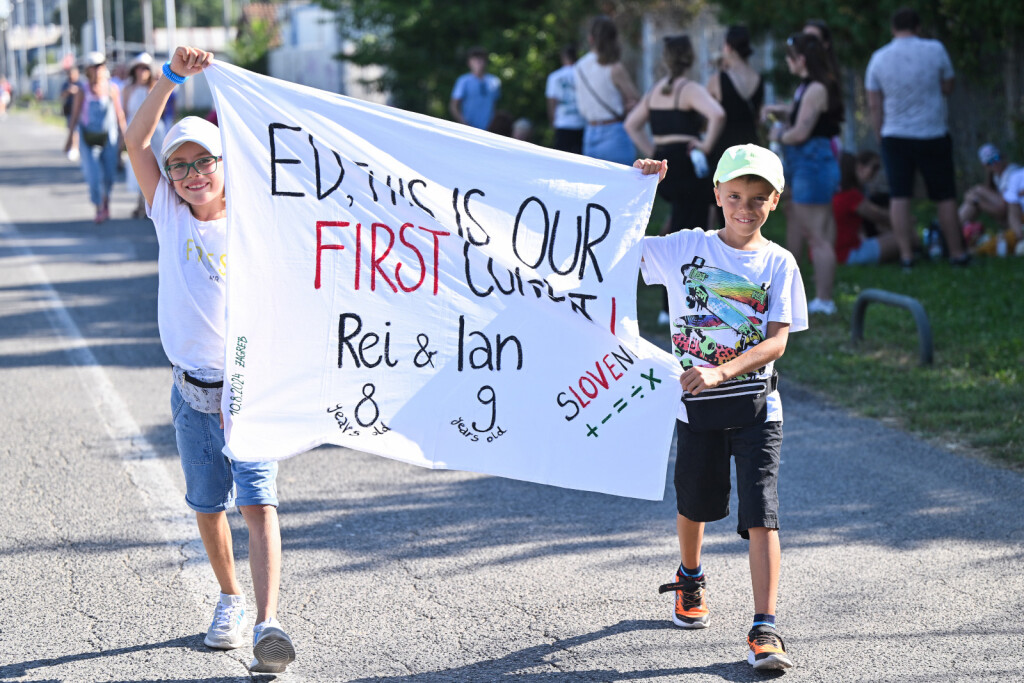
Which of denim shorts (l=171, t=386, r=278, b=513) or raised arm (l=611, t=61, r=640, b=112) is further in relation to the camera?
raised arm (l=611, t=61, r=640, b=112)

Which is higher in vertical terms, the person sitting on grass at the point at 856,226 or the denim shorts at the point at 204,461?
the person sitting on grass at the point at 856,226

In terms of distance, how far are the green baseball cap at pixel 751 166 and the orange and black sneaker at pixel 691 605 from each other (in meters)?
1.39

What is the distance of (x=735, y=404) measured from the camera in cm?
398

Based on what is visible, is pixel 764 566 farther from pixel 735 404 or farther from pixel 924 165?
pixel 924 165

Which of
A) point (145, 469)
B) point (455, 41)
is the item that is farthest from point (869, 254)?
point (455, 41)

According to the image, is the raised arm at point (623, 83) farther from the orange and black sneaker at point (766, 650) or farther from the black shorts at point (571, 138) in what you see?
the orange and black sneaker at point (766, 650)

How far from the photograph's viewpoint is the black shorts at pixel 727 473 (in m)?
3.95

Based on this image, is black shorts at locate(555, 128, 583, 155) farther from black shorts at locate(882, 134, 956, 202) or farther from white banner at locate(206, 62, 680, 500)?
white banner at locate(206, 62, 680, 500)

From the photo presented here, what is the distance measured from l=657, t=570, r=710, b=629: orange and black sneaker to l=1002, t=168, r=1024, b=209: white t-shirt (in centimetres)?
827

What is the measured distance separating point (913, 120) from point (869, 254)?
1307mm

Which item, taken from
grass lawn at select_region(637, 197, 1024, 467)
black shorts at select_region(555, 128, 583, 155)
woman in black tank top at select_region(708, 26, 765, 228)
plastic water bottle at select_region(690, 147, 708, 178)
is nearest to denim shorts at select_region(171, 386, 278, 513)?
grass lawn at select_region(637, 197, 1024, 467)

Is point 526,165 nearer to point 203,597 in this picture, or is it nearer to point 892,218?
point 203,597

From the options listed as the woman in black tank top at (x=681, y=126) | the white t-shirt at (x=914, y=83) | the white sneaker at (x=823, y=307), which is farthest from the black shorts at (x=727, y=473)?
the white t-shirt at (x=914, y=83)

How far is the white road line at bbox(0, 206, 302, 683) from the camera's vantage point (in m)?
4.71
